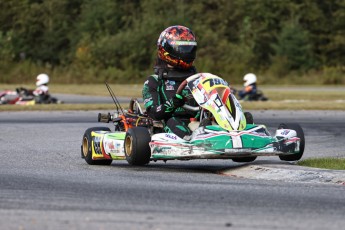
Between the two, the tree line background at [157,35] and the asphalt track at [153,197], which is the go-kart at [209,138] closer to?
the asphalt track at [153,197]

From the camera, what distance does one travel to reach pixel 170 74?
536 inches

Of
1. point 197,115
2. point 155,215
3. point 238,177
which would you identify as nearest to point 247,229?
point 155,215

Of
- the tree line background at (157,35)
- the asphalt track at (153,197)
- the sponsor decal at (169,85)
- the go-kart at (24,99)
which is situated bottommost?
the asphalt track at (153,197)

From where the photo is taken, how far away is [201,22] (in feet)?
231

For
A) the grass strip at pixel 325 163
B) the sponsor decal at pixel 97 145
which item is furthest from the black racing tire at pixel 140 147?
the grass strip at pixel 325 163

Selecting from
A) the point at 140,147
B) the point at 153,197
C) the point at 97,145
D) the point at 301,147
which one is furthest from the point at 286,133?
the point at 153,197

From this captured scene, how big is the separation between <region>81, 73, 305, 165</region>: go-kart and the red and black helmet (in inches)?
23.1

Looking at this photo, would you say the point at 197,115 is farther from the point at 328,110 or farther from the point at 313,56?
the point at 313,56

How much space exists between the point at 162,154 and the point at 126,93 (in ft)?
99.9

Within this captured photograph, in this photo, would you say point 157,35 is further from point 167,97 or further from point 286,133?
point 286,133

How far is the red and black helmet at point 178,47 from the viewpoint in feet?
44.7

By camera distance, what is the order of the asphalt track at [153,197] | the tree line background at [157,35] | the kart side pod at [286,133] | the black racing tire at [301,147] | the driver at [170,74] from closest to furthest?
the asphalt track at [153,197], the kart side pod at [286,133], the black racing tire at [301,147], the driver at [170,74], the tree line background at [157,35]

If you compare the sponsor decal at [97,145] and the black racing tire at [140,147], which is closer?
the black racing tire at [140,147]

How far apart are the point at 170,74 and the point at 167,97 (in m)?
0.32
